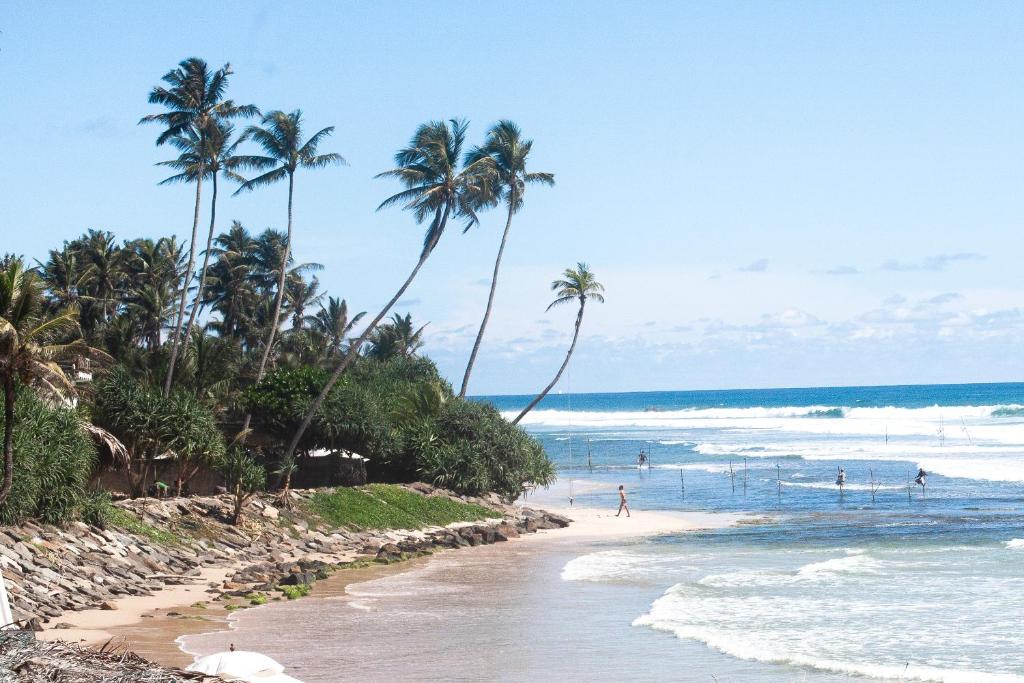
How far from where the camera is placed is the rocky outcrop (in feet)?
67.3

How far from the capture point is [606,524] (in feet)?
123

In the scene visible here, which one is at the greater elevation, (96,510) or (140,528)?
(96,510)

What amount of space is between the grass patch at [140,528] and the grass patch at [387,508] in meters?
6.33

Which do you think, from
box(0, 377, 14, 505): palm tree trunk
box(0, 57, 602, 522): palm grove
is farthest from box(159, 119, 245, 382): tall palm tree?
box(0, 377, 14, 505): palm tree trunk

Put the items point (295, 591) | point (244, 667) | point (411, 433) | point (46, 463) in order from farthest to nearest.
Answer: point (411, 433) < point (295, 591) < point (46, 463) < point (244, 667)

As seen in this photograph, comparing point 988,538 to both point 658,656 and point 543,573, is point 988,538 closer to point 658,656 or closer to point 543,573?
point 543,573

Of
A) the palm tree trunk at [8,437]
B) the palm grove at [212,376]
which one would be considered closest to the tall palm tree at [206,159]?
the palm grove at [212,376]

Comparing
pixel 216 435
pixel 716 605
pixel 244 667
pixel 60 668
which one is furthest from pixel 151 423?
pixel 60 668

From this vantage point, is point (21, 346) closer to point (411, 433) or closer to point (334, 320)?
point (411, 433)

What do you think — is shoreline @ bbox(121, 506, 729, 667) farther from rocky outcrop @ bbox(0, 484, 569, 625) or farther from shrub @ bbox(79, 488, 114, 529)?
shrub @ bbox(79, 488, 114, 529)

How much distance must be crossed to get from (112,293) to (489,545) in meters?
30.1

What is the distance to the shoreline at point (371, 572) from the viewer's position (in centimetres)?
1741

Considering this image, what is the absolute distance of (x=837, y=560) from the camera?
27.9m

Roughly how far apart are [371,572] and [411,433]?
12473mm
